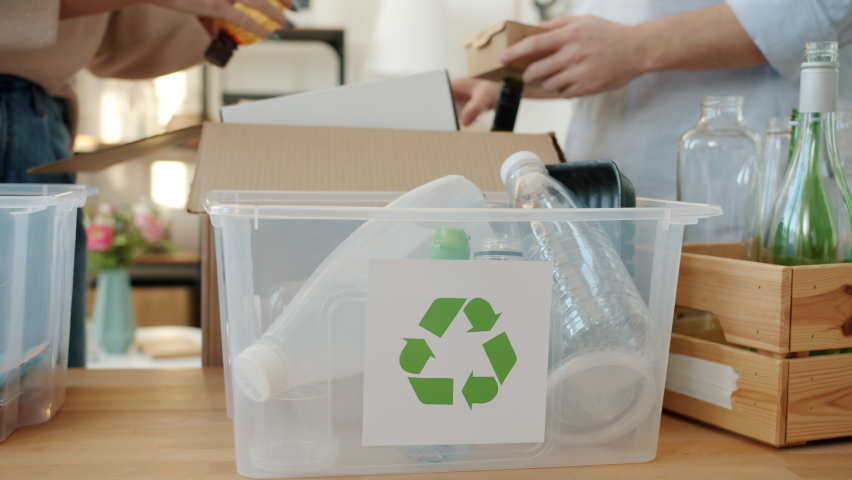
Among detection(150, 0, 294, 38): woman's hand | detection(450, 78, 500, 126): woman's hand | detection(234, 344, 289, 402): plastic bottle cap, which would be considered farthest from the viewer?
detection(450, 78, 500, 126): woman's hand

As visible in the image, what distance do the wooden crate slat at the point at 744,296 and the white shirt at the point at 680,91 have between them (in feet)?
1.11

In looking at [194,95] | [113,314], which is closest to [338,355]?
[113,314]

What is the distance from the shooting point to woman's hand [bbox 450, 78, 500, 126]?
1.08 meters

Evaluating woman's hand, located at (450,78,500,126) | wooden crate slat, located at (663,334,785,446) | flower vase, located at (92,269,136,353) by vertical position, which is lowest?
flower vase, located at (92,269,136,353)

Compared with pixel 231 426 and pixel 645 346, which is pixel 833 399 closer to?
pixel 645 346

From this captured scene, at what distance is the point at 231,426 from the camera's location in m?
0.56

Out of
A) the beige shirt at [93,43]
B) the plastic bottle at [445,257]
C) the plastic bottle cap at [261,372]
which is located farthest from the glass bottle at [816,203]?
the beige shirt at [93,43]

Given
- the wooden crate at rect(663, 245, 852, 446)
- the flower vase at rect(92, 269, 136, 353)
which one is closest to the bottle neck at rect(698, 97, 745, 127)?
the wooden crate at rect(663, 245, 852, 446)

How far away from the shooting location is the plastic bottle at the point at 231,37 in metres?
0.86

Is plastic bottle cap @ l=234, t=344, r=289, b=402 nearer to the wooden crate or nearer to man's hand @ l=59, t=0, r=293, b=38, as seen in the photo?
the wooden crate

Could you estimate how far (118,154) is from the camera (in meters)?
0.72

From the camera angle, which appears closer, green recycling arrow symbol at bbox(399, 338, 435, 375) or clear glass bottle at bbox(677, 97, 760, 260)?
green recycling arrow symbol at bbox(399, 338, 435, 375)

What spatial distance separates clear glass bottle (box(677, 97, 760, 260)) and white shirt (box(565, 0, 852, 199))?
124mm

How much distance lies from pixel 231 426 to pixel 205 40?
632 millimetres
